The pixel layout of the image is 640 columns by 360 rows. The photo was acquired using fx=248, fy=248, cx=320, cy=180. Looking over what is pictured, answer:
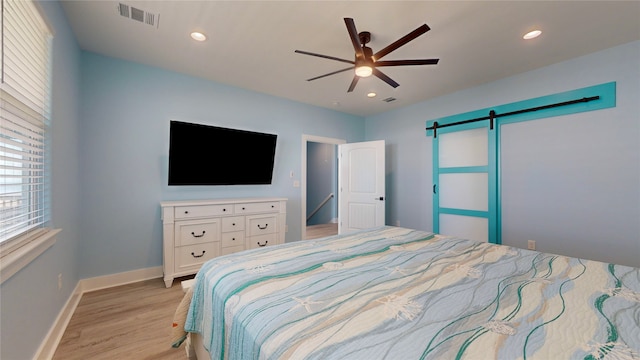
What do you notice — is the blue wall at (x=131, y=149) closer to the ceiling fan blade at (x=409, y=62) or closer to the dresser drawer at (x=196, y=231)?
the dresser drawer at (x=196, y=231)

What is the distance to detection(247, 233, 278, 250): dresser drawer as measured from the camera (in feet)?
10.7

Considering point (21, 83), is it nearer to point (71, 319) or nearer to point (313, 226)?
point (71, 319)

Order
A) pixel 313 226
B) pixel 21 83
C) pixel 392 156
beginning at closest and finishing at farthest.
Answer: pixel 21 83 → pixel 392 156 → pixel 313 226

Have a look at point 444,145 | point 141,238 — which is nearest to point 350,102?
point 444,145

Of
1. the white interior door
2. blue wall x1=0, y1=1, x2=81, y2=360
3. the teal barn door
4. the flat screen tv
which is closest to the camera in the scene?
blue wall x1=0, y1=1, x2=81, y2=360

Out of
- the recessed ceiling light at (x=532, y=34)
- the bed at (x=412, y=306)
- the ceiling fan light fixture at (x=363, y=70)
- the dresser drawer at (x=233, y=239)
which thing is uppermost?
the recessed ceiling light at (x=532, y=34)

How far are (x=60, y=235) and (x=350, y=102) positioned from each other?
3870 millimetres

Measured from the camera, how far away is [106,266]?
2736 mm

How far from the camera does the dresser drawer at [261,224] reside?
3.27m

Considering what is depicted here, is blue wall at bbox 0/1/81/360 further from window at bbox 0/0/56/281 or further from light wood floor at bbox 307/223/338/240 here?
light wood floor at bbox 307/223/338/240

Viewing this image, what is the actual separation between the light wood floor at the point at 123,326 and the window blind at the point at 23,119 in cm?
89

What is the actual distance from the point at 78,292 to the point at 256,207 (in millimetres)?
1925

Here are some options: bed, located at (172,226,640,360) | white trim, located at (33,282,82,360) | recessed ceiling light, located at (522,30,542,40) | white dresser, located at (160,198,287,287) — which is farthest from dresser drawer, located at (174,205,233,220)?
recessed ceiling light, located at (522,30,542,40)

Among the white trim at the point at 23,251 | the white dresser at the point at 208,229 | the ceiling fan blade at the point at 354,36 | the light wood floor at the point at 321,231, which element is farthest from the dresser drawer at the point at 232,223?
the ceiling fan blade at the point at 354,36
